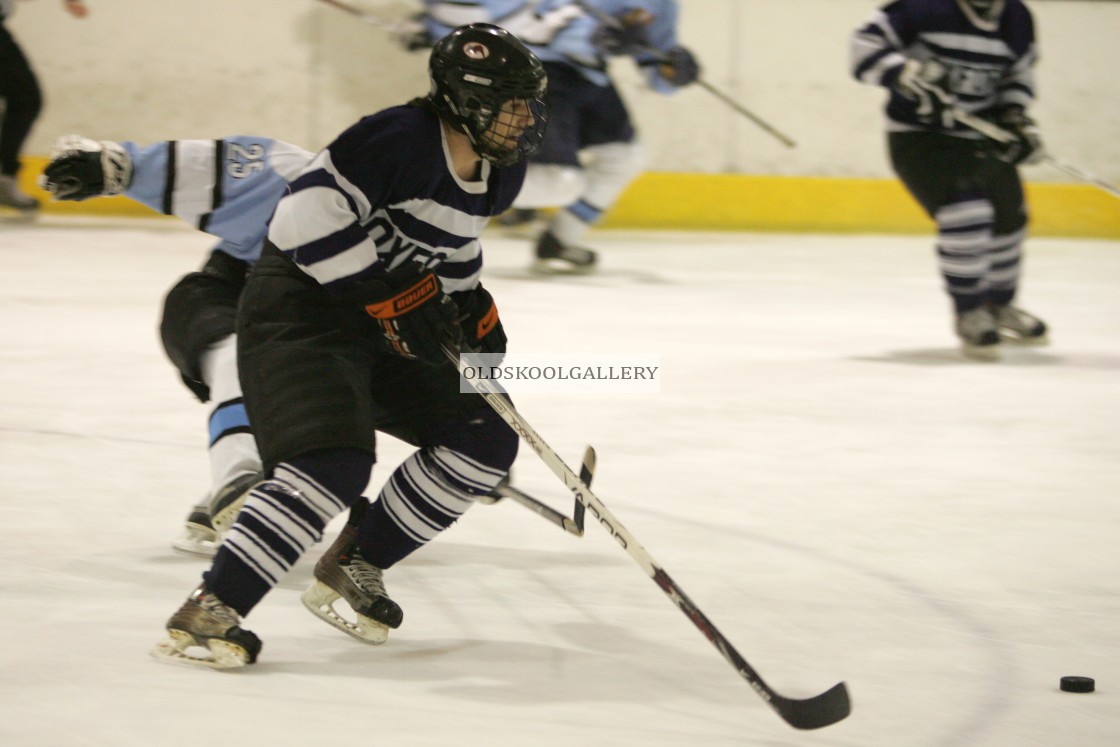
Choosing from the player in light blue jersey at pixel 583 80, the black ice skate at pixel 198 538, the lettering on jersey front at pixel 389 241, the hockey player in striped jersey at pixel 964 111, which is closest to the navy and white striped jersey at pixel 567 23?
the player in light blue jersey at pixel 583 80

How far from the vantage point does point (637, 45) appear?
21.2 ft

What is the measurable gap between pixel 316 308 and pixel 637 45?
459 cm

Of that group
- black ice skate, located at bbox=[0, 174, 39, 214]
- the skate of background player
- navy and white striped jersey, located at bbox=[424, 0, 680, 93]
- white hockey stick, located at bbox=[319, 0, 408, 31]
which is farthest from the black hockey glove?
the skate of background player

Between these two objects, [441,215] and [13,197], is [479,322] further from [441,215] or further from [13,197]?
[13,197]

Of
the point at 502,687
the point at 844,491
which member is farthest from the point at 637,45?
the point at 502,687

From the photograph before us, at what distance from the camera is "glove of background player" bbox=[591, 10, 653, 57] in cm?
630

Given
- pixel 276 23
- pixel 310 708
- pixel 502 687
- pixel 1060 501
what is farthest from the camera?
pixel 276 23

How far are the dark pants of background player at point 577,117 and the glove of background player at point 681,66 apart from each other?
0.86ft

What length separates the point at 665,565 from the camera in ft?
8.57

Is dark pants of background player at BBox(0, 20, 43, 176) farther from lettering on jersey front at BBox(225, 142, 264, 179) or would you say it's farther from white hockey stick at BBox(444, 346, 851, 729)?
white hockey stick at BBox(444, 346, 851, 729)

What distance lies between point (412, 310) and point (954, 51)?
324cm

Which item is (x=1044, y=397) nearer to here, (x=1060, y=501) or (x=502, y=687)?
(x=1060, y=501)

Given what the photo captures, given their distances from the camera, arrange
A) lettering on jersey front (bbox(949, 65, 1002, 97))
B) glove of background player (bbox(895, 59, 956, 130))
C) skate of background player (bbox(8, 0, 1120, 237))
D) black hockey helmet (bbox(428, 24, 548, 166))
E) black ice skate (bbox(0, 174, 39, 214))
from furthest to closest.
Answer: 1. skate of background player (bbox(8, 0, 1120, 237))
2. black ice skate (bbox(0, 174, 39, 214))
3. lettering on jersey front (bbox(949, 65, 1002, 97))
4. glove of background player (bbox(895, 59, 956, 130))
5. black hockey helmet (bbox(428, 24, 548, 166))

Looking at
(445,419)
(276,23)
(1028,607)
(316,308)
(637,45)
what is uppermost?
(316,308)
